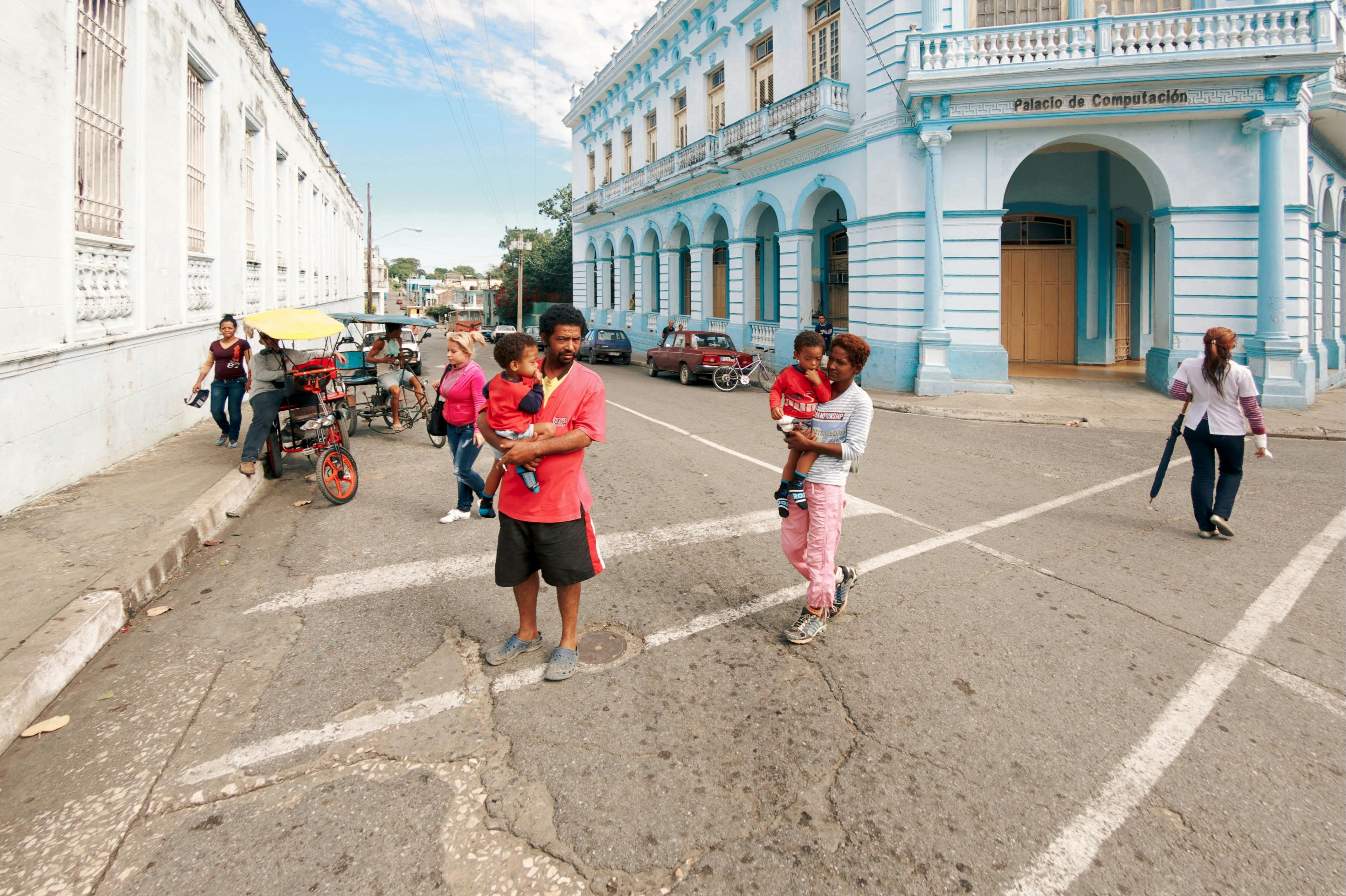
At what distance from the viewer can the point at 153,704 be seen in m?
3.63

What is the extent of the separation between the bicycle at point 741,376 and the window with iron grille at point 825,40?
280 inches

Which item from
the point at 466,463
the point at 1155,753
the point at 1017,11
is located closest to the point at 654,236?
the point at 1017,11

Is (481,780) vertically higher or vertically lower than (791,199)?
lower

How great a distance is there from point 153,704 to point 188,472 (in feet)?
16.6

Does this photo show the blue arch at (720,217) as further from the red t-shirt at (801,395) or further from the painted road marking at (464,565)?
the red t-shirt at (801,395)

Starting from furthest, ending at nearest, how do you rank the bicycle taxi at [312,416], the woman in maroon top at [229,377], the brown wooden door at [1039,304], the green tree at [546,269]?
the green tree at [546,269]
the brown wooden door at [1039,304]
the woman in maroon top at [229,377]
the bicycle taxi at [312,416]

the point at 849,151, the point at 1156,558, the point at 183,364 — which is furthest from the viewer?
the point at 849,151

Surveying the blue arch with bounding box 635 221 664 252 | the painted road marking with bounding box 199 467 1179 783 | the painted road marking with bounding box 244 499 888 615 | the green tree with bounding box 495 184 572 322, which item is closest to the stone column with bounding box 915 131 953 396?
the painted road marking with bounding box 244 499 888 615

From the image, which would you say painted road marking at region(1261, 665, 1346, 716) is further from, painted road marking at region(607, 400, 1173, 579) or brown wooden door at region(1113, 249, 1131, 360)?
brown wooden door at region(1113, 249, 1131, 360)

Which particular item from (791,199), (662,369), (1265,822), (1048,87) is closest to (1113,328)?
(1048,87)

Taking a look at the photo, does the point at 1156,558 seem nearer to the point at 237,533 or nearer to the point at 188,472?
the point at 237,533

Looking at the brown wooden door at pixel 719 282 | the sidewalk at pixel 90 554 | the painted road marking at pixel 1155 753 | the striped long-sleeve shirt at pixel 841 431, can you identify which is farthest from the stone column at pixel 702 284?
the striped long-sleeve shirt at pixel 841 431

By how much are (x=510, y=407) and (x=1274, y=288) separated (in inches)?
638

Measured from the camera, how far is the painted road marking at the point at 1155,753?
8.38 ft
